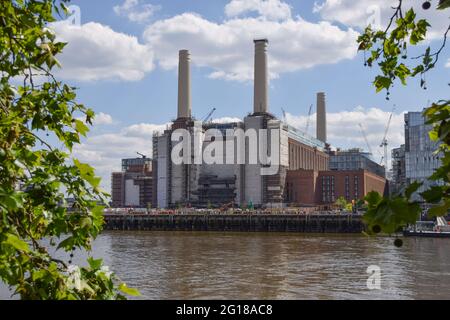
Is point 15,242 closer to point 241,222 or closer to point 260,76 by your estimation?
point 241,222

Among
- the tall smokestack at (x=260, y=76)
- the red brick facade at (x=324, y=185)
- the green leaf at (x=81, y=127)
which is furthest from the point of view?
the red brick facade at (x=324, y=185)

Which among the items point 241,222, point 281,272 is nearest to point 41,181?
point 281,272

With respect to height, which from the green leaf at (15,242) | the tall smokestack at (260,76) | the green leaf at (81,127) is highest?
the tall smokestack at (260,76)

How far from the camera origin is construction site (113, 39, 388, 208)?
157m

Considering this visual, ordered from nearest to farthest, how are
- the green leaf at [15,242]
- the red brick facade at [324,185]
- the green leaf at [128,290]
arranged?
the green leaf at [15,242] < the green leaf at [128,290] < the red brick facade at [324,185]

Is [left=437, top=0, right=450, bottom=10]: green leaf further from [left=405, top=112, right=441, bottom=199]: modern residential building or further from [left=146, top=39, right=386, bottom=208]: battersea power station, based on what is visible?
[left=146, top=39, right=386, bottom=208]: battersea power station

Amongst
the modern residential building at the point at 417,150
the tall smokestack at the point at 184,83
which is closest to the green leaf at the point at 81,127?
the modern residential building at the point at 417,150

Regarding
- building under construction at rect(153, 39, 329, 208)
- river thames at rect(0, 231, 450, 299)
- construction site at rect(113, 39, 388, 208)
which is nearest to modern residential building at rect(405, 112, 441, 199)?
construction site at rect(113, 39, 388, 208)

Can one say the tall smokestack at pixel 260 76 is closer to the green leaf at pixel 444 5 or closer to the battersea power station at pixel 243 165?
the battersea power station at pixel 243 165

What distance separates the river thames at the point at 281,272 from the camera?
33.0 meters
